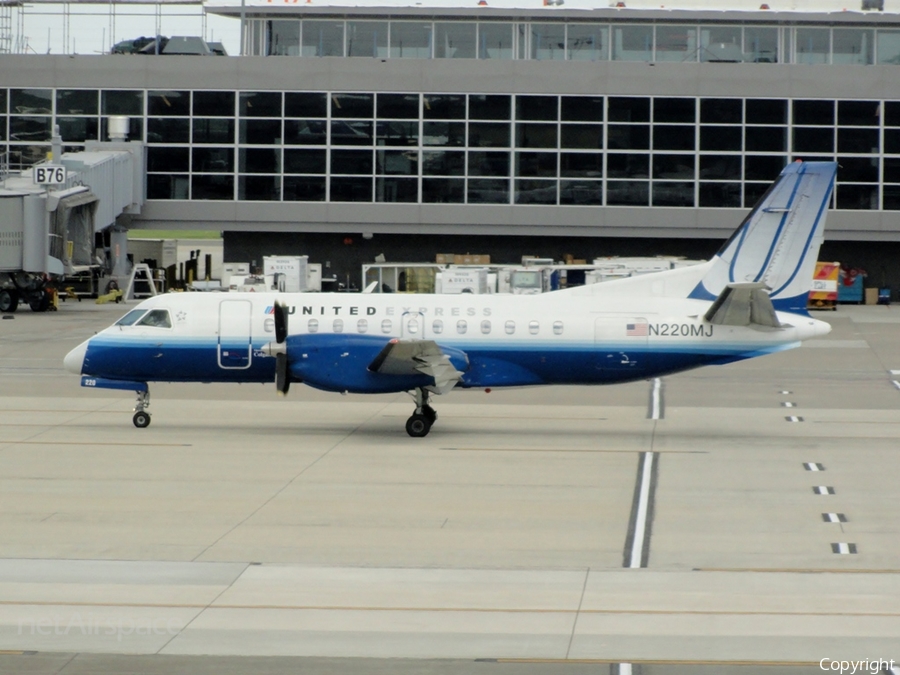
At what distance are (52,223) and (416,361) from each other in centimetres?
3556

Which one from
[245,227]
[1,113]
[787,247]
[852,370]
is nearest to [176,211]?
[245,227]

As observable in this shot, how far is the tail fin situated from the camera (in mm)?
25094

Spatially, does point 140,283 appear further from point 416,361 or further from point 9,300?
point 416,361

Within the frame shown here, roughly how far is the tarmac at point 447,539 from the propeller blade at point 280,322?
204 centimetres

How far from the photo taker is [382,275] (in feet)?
207

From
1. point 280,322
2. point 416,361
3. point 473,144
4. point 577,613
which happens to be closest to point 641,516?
point 577,613

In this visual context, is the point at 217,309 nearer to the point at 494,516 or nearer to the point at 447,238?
the point at 494,516

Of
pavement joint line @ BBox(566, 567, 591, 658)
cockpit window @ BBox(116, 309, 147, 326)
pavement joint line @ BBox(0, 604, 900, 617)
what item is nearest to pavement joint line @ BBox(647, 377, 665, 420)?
cockpit window @ BBox(116, 309, 147, 326)

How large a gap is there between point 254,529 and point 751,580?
6.50 m

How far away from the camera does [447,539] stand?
15969 millimetres

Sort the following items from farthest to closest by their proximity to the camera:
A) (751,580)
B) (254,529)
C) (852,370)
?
1. (852,370)
2. (254,529)
3. (751,580)

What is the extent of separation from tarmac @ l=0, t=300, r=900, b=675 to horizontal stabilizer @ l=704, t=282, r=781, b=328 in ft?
7.87

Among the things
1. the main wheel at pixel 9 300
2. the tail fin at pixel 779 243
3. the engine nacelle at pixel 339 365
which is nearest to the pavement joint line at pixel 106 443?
the engine nacelle at pixel 339 365

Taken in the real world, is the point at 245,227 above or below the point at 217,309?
above
